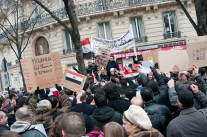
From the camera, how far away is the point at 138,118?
2.08m

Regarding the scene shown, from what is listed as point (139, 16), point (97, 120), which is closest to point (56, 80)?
point (97, 120)

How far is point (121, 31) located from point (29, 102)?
13.8m

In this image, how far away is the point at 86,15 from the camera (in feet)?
56.0

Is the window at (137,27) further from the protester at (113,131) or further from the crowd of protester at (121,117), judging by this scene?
the protester at (113,131)

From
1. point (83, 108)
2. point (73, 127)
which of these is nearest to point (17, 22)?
point (83, 108)

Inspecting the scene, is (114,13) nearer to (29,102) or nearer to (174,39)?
(174,39)

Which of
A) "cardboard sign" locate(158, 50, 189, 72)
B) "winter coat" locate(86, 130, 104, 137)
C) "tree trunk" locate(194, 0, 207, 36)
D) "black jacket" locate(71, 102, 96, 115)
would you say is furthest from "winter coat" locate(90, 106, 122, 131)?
"tree trunk" locate(194, 0, 207, 36)

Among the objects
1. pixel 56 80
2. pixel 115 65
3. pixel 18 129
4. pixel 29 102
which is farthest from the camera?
pixel 115 65

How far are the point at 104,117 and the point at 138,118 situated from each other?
0.95 m

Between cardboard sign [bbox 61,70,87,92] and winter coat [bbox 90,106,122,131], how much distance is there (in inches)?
62.2

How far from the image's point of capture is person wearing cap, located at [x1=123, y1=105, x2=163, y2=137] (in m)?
1.99

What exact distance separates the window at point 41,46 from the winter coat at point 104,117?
1776 cm

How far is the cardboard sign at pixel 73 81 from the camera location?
453 cm

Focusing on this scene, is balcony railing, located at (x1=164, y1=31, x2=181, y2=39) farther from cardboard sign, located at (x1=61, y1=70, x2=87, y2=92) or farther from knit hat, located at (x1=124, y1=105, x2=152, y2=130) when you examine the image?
knit hat, located at (x1=124, y1=105, x2=152, y2=130)
